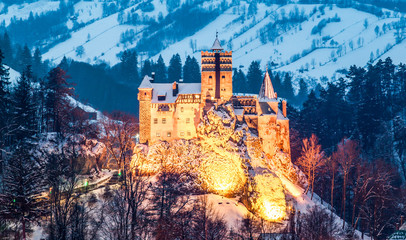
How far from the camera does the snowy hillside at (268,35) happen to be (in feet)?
509

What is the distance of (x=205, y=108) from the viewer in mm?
71000

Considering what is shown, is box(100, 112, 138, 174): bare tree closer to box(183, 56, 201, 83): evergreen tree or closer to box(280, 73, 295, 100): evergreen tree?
box(183, 56, 201, 83): evergreen tree

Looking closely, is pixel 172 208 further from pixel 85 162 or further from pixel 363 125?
pixel 363 125

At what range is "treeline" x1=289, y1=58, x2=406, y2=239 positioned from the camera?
226 ft

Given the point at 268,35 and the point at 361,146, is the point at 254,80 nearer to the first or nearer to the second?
the point at 361,146

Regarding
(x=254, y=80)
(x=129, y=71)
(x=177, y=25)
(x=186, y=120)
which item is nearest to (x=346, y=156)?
(x=186, y=120)

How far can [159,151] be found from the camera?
69.2m

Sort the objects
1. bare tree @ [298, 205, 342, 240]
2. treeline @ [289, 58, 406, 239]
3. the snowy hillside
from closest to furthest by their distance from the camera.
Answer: bare tree @ [298, 205, 342, 240], treeline @ [289, 58, 406, 239], the snowy hillside

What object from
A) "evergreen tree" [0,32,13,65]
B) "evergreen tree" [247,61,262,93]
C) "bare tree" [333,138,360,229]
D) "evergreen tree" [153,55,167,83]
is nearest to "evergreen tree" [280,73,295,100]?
"evergreen tree" [247,61,262,93]

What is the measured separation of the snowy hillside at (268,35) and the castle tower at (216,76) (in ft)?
247

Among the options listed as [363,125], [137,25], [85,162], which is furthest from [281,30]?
[85,162]

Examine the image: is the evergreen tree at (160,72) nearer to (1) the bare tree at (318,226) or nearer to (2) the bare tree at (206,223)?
(2) the bare tree at (206,223)

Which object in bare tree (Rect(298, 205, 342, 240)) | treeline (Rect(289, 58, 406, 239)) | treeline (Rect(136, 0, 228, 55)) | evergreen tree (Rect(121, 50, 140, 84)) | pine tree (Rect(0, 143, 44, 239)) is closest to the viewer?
pine tree (Rect(0, 143, 44, 239))

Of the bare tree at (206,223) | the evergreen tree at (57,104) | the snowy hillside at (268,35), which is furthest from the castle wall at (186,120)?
the snowy hillside at (268,35)
